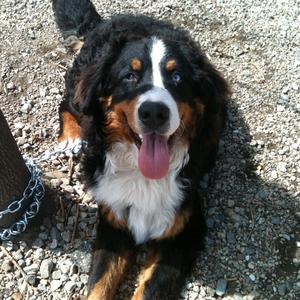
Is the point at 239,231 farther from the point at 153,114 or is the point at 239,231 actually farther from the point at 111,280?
the point at 153,114

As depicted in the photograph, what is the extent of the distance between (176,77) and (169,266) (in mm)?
1287

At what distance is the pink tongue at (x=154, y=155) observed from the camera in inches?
120

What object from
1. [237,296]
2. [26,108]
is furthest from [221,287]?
[26,108]

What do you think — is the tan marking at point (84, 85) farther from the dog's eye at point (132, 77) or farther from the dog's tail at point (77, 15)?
the dog's tail at point (77, 15)

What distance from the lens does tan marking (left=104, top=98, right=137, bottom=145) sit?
9.61 feet

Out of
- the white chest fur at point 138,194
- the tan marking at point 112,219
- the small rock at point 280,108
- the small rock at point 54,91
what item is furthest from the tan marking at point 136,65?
the small rock at point 280,108

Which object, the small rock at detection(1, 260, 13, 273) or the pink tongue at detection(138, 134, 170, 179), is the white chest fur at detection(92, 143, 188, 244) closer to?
the pink tongue at detection(138, 134, 170, 179)

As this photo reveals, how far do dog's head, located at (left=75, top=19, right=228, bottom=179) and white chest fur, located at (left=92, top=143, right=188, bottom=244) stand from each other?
17 cm

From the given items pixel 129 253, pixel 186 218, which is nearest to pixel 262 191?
pixel 186 218

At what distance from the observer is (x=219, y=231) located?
3.82 m

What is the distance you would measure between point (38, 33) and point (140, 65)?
2.32 m

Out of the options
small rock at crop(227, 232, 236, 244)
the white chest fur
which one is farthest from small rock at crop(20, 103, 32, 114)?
small rock at crop(227, 232, 236, 244)

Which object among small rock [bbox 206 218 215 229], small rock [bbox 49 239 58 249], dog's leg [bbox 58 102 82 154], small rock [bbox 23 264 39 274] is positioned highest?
dog's leg [bbox 58 102 82 154]

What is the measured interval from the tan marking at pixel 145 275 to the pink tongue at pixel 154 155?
0.73 m
